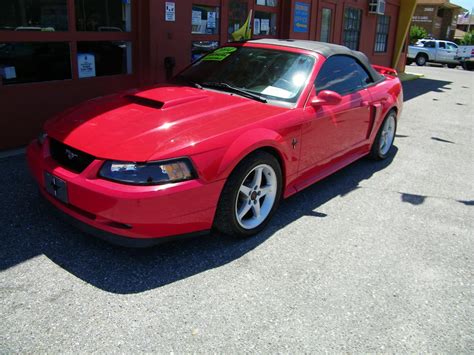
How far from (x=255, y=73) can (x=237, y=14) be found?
4801mm

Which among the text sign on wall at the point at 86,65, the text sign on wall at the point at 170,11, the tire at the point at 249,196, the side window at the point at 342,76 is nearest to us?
the tire at the point at 249,196

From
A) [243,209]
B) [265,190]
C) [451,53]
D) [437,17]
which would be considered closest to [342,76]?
[265,190]

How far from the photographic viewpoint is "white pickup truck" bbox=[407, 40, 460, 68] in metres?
28.0

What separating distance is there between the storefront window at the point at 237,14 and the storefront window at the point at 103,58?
7.99 ft

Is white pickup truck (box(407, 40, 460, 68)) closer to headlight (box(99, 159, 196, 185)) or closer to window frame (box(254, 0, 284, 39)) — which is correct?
window frame (box(254, 0, 284, 39))

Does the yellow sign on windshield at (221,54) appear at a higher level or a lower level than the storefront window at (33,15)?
lower

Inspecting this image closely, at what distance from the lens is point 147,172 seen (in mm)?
2895

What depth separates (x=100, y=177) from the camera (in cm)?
296

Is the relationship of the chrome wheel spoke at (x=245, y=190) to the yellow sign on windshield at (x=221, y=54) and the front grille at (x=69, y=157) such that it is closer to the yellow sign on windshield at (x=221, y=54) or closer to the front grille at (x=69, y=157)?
the front grille at (x=69, y=157)

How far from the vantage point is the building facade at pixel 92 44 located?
17.5 ft

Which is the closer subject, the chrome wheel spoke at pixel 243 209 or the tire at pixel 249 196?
the tire at pixel 249 196

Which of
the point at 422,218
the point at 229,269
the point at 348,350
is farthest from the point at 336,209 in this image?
the point at 348,350

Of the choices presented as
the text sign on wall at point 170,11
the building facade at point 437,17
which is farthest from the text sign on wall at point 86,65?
the building facade at point 437,17

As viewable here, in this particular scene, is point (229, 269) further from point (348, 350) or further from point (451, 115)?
point (451, 115)
